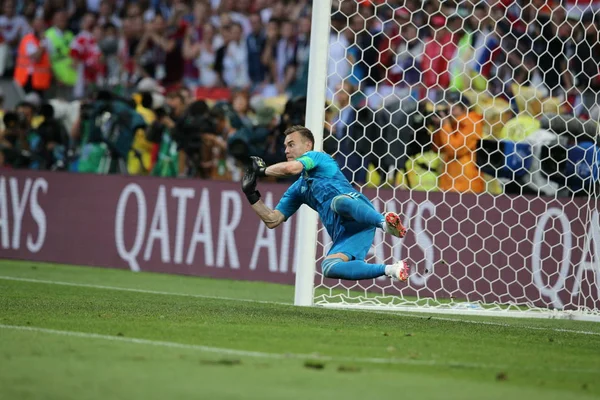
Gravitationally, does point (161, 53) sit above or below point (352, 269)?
above

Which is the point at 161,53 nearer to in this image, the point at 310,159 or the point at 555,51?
the point at 555,51

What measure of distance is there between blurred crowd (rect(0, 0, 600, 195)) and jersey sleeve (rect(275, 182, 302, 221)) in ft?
5.72

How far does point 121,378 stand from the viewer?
18.7 feet

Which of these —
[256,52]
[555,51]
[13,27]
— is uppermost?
[13,27]

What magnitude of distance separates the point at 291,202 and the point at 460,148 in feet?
10.6

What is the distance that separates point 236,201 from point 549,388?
27.8 feet

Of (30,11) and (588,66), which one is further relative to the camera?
(30,11)

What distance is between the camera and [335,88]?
14.0 metres

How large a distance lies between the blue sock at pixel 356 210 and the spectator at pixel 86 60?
38.3 feet

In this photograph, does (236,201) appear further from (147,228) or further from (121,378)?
(121,378)

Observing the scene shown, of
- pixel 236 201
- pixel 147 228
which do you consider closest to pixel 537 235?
pixel 236 201

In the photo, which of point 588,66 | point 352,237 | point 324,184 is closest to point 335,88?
point 588,66

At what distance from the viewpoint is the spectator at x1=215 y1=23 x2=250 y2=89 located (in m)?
18.8

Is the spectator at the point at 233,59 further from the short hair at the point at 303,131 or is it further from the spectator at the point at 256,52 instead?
the short hair at the point at 303,131
